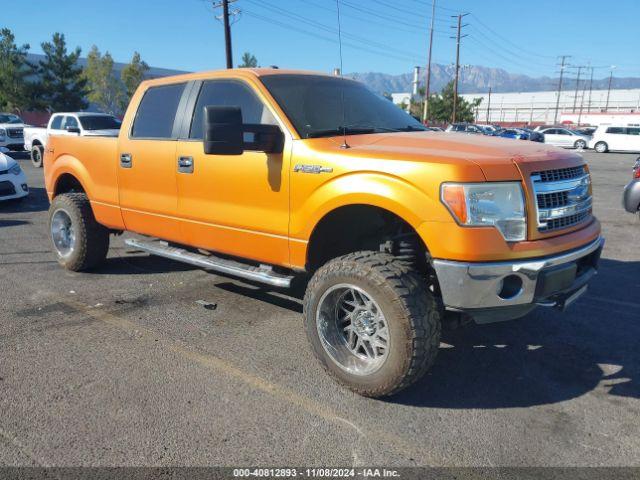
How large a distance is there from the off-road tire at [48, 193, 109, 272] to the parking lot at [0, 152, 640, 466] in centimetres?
49

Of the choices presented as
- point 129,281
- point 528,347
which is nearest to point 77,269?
point 129,281

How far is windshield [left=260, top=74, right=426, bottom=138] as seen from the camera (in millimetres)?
3848

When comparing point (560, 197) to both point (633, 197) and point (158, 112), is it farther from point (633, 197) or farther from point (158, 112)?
point (633, 197)

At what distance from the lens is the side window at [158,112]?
4.62 meters

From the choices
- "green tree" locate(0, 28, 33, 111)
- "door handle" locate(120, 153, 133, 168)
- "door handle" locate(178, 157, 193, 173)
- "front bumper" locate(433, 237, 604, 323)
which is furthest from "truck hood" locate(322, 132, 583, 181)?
"green tree" locate(0, 28, 33, 111)

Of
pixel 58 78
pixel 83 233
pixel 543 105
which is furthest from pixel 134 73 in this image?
pixel 543 105

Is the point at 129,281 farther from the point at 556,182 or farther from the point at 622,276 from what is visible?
the point at 622,276

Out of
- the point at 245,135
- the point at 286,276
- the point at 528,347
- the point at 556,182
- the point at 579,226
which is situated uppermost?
the point at 245,135

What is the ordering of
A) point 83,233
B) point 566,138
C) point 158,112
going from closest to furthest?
point 158,112, point 83,233, point 566,138

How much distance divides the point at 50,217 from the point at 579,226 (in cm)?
541

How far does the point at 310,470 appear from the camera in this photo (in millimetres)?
2555

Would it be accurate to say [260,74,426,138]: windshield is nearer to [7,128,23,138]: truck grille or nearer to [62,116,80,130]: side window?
[62,116,80,130]: side window

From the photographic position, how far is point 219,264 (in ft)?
13.9

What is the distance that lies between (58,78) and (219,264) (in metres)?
45.6
